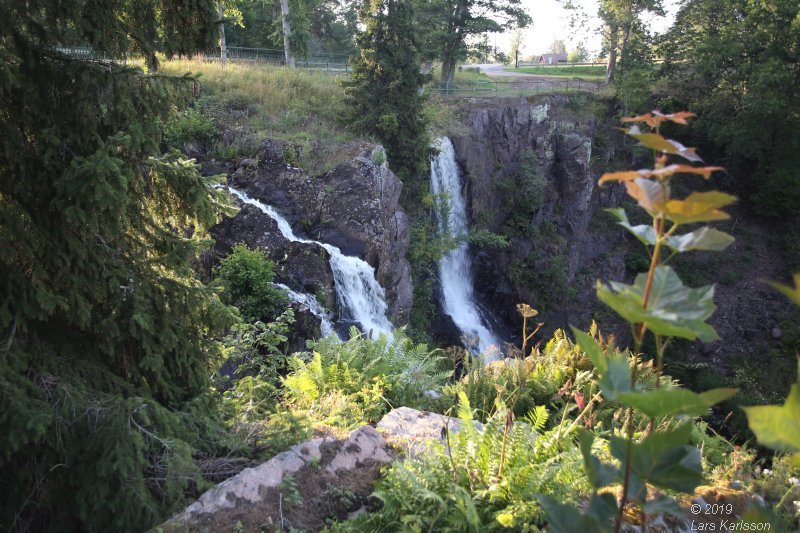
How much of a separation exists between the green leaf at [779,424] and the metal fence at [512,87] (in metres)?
22.6

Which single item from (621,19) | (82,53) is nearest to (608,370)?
(82,53)

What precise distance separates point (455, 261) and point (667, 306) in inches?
715

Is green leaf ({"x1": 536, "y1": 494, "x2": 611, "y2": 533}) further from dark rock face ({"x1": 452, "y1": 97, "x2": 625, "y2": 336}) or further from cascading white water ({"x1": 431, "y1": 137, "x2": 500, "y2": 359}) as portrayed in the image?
dark rock face ({"x1": 452, "y1": 97, "x2": 625, "y2": 336})

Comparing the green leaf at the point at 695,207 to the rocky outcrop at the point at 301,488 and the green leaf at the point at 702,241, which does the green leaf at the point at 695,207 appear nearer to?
the green leaf at the point at 702,241

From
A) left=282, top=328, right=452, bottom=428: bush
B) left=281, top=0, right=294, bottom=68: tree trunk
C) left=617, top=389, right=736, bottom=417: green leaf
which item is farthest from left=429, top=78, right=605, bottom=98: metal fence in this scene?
left=617, top=389, right=736, bottom=417: green leaf

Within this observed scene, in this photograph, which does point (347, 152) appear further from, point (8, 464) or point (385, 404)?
point (8, 464)

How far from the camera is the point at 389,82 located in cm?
1569

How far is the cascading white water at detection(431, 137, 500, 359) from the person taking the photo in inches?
699

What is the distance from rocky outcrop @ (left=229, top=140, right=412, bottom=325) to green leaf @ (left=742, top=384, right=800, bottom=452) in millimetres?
11980

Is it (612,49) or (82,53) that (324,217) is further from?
(612,49)

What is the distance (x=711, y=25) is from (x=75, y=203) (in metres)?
28.0

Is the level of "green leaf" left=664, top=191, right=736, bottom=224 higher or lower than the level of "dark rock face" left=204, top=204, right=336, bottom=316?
higher

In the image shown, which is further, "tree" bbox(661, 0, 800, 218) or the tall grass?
"tree" bbox(661, 0, 800, 218)

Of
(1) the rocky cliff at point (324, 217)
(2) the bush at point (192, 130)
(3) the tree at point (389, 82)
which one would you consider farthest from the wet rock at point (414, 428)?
(3) the tree at point (389, 82)
